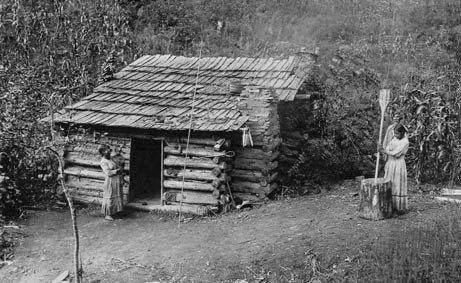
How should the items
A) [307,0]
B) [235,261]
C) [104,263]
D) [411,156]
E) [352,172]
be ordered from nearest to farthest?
[235,261] → [104,263] → [411,156] → [352,172] → [307,0]

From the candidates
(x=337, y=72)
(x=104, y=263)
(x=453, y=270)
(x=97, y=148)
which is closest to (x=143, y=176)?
(x=97, y=148)

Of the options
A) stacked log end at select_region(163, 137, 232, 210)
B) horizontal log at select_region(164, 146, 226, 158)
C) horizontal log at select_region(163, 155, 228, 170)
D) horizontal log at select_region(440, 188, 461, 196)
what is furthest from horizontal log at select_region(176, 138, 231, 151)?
horizontal log at select_region(440, 188, 461, 196)

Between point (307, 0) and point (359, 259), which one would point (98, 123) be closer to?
point (359, 259)

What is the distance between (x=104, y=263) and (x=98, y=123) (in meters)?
3.62

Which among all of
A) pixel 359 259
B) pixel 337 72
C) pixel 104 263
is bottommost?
pixel 104 263

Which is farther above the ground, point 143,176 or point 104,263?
point 143,176

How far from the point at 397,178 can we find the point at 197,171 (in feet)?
14.0

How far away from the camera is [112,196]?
12344mm

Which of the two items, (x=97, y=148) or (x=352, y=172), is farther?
(x=352, y=172)

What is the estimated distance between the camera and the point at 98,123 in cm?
1245

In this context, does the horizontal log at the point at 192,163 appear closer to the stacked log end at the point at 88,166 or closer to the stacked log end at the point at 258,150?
the stacked log end at the point at 258,150

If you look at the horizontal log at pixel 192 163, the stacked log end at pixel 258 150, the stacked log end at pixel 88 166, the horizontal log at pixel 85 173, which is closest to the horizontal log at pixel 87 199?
the stacked log end at pixel 88 166

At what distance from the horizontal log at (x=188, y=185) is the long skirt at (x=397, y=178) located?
12.4 feet

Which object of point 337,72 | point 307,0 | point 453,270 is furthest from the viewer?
point 307,0
